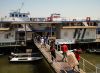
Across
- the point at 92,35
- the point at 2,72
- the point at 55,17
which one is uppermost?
the point at 55,17

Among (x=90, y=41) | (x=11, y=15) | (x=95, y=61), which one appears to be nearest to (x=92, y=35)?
(x=90, y=41)

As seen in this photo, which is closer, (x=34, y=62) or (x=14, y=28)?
(x=34, y=62)

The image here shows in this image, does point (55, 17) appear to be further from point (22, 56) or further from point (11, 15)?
point (22, 56)

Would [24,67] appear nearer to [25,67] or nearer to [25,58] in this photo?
[25,67]

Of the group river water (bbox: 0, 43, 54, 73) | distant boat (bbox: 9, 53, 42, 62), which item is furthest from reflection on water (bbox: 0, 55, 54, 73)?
distant boat (bbox: 9, 53, 42, 62)

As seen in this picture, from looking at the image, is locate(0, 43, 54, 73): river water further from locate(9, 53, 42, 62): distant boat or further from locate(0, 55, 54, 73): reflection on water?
locate(9, 53, 42, 62): distant boat

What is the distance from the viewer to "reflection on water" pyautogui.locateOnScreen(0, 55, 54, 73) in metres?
22.9

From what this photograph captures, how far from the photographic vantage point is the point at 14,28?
35.9m

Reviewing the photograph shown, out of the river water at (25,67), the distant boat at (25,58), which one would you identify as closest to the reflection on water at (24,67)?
the river water at (25,67)

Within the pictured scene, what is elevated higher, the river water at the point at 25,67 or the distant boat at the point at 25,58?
the distant boat at the point at 25,58

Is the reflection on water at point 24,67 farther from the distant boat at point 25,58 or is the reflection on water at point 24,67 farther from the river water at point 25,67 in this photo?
the distant boat at point 25,58

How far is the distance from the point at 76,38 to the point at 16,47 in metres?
10.1

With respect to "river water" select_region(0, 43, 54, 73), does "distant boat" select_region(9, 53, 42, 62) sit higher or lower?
higher

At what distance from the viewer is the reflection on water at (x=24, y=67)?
22881mm
